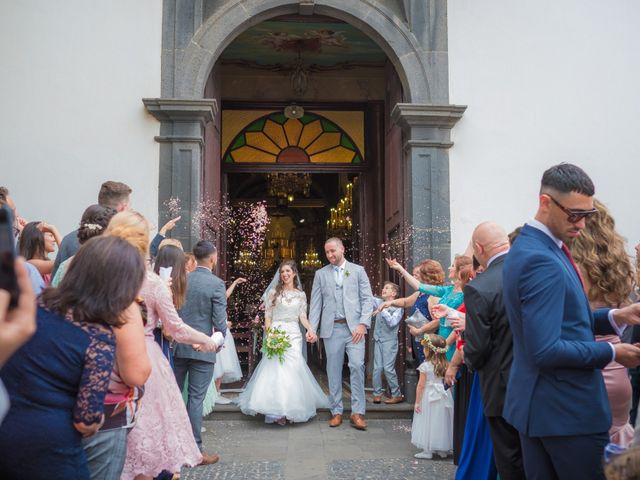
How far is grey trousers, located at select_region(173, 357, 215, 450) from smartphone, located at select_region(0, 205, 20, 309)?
168 inches

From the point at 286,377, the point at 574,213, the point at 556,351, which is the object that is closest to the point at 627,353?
the point at 556,351

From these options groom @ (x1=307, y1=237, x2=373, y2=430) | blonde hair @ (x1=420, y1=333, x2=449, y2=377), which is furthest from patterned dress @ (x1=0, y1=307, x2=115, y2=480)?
groom @ (x1=307, y1=237, x2=373, y2=430)

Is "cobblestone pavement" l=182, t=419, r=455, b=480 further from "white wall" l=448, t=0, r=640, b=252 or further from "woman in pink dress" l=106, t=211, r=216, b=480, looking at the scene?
"white wall" l=448, t=0, r=640, b=252

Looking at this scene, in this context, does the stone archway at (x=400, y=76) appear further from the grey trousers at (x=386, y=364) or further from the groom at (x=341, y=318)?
the grey trousers at (x=386, y=364)

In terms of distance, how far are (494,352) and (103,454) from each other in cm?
196

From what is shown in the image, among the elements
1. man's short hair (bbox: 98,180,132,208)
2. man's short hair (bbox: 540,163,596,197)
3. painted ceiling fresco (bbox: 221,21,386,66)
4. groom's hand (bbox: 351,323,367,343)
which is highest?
painted ceiling fresco (bbox: 221,21,386,66)

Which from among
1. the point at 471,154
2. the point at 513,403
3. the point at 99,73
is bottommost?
the point at 513,403

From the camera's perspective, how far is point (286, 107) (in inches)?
430

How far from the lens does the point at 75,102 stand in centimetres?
741

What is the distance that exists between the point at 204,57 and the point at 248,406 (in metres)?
3.94

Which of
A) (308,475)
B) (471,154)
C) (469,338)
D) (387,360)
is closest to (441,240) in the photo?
(471,154)

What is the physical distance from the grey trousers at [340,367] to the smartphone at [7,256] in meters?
5.88

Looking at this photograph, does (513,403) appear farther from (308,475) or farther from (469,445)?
(308,475)

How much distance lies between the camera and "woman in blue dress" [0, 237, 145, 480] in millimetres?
2123
